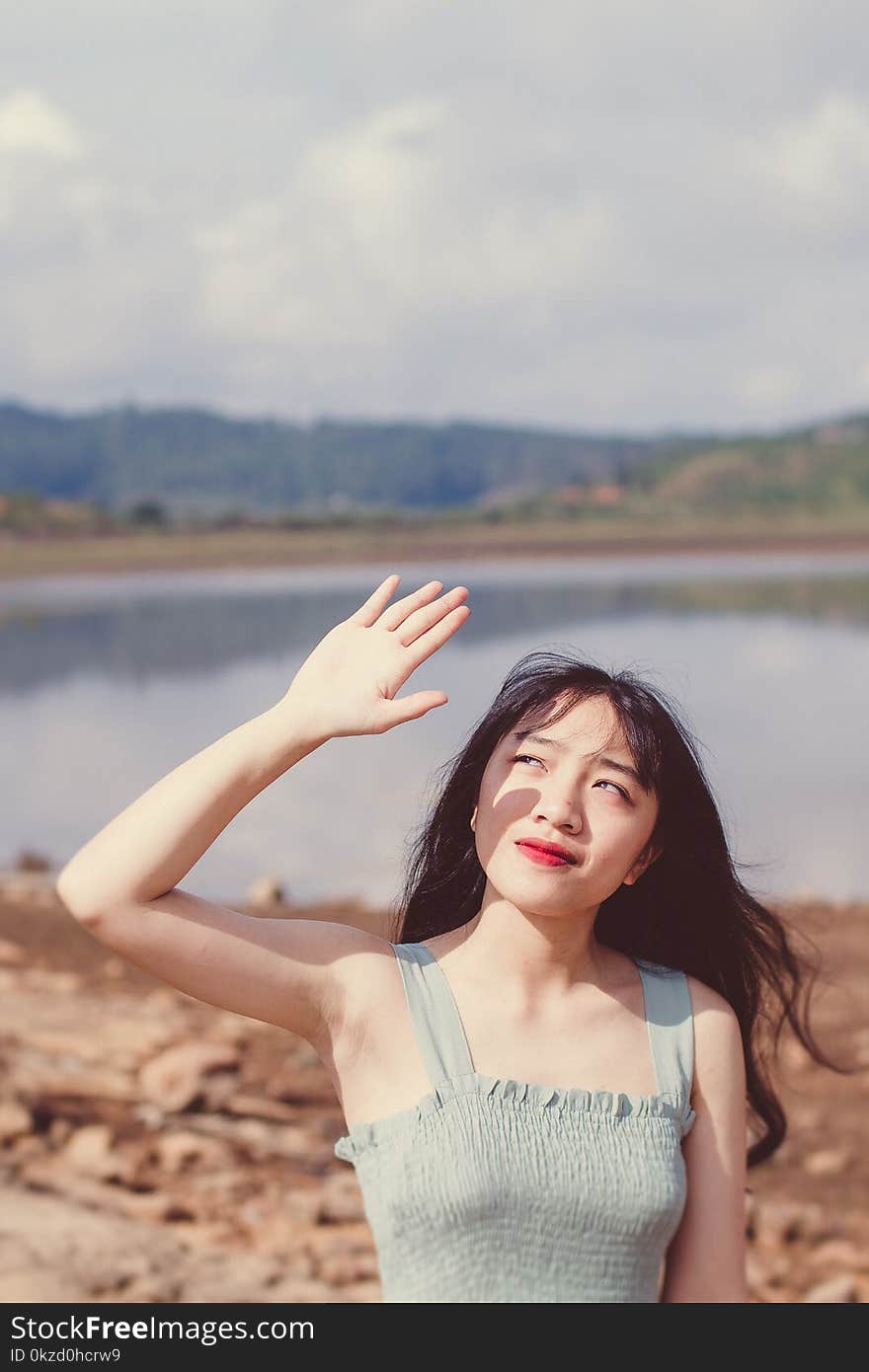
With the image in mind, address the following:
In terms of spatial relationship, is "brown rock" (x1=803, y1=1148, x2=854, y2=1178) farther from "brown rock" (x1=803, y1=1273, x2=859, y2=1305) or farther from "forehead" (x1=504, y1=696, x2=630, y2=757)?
"forehead" (x1=504, y1=696, x2=630, y2=757)

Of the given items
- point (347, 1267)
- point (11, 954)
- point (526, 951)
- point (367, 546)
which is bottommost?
point (11, 954)

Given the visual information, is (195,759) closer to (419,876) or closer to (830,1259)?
(419,876)

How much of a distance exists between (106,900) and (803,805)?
1241cm

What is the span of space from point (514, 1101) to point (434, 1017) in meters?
0.17

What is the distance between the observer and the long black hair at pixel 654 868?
7.68ft

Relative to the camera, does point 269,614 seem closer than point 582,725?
No

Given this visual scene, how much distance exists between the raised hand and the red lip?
9.3 inches

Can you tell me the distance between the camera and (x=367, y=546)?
60.1 metres

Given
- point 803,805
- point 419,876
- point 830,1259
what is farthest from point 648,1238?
point 803,805

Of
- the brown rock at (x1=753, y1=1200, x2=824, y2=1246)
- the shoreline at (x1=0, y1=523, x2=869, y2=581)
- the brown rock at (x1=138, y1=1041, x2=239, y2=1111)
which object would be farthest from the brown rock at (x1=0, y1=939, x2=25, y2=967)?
the shoreline at (x1=0, y1=523, x2=869, y2=581)

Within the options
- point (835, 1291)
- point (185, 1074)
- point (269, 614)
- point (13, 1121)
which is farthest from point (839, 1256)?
point (269, 614)

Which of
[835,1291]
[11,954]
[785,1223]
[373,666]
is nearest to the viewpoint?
[373,666]

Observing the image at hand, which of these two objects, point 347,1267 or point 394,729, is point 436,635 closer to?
point 347,1267
